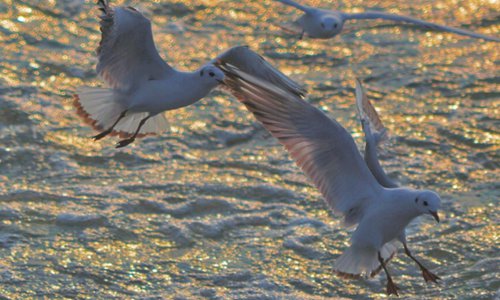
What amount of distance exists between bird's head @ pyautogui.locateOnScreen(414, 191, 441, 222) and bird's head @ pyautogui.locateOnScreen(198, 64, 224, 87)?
134 cm

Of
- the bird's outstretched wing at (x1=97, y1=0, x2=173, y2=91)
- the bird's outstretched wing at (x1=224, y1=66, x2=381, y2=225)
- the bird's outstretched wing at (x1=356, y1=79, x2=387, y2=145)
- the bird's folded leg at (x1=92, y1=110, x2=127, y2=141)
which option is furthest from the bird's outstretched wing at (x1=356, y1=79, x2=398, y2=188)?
the bird's folded leg at (x1=92, y1=110, x2=127, y2=141)

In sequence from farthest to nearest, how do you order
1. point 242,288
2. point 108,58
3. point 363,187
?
point 242,288
point 108,58
point 363,187

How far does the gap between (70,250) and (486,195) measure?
11.2 feet

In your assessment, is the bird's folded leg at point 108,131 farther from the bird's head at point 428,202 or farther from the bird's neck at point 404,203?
the bird's head at point 428,202

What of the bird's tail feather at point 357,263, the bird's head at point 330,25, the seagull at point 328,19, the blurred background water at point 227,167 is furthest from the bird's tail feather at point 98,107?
the bird's head at point 330,25

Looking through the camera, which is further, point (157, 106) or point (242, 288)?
point (242, 288)

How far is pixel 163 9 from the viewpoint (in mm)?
12805

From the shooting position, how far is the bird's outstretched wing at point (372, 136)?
20.7 ft

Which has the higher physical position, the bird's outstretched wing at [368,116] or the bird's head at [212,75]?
the bird's outstretched wing at [368,116]

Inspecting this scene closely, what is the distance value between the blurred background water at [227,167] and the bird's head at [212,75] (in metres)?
1.65

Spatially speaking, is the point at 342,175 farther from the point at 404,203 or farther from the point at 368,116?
the point at 368,116

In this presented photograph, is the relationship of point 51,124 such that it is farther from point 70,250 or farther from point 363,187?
point 363,187

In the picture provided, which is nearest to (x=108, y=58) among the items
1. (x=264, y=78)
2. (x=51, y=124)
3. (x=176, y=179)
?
(x=264, y=78)

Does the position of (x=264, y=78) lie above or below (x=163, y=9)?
below
